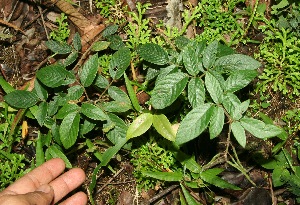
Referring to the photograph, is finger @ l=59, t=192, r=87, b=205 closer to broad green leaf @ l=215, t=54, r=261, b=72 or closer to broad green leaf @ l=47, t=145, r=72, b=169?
broad green leaf @ l=47, t=145, r=72, b=169

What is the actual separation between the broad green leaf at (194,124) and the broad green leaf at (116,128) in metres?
0.72

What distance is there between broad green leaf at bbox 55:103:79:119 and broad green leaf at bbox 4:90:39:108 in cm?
29

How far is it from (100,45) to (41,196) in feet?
4.42

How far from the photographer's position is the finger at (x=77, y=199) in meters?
3.47

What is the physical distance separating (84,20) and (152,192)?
1.71 m

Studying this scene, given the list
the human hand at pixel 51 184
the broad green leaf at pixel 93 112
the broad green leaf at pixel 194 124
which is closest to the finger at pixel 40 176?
the human hand at pixel 51 184

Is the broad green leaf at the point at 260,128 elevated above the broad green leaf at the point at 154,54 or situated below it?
below

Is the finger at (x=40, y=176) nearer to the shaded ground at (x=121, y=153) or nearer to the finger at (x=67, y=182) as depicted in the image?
the finger at (x=67, y=182)

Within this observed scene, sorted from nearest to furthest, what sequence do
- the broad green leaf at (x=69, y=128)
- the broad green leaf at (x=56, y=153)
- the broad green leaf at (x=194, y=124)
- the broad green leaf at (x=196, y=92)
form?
the broad green leaf at (x=194, y=124) → the broad green leaf at (x=196, y=92) → the broad green leaf at (x=69, y=128) → the broad green leaf at (x=56, y=153)

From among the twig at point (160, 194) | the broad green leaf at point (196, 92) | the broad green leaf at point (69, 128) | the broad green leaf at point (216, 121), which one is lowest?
the twig at point (160, 194)

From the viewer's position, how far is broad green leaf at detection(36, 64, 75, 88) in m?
3.12

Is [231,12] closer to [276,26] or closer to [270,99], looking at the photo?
[276,26]

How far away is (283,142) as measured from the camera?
A: 3.48m

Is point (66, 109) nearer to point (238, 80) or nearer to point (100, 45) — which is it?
point (100, 45)
